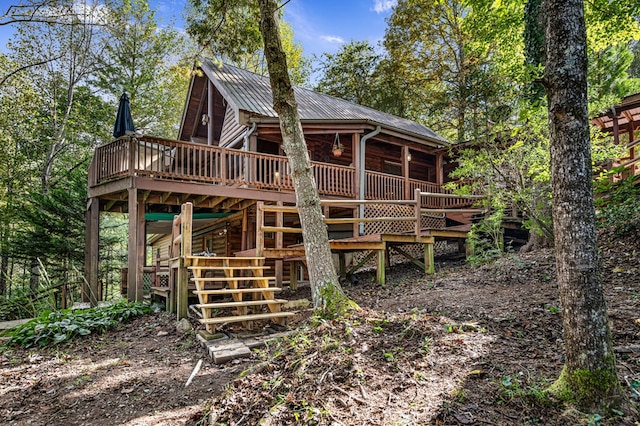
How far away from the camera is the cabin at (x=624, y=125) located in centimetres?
886

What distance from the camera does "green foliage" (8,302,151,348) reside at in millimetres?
5582

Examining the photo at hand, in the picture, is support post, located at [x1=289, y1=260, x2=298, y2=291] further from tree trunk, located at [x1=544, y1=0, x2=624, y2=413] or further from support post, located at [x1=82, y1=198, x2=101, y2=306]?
tree trunk, located at [x1=544, y1=0, x2=624, y2=413]

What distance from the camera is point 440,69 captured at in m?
21.0

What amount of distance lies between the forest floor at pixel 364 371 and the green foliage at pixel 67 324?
25 cm

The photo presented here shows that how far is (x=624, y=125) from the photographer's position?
46.9ft

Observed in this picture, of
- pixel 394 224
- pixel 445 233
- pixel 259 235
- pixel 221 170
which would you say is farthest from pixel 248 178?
pixel 445 233

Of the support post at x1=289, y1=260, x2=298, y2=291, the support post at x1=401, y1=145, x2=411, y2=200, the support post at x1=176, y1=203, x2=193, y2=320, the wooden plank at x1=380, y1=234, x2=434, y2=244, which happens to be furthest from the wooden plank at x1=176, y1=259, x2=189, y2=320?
the support post at x1=401, y1=145, x2=411, y2=200

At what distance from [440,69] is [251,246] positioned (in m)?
16.2

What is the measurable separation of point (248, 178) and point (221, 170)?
0.75m

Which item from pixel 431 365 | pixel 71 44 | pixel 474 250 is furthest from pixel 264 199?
pixel 71 44

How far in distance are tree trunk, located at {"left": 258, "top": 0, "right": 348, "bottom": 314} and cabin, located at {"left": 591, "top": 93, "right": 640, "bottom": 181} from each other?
6.16 metres

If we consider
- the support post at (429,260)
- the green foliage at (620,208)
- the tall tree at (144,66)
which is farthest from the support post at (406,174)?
the tall tree at (144,66)

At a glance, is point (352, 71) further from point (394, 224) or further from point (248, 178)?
point (248, 178)

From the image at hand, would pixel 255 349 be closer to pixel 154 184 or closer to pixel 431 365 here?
pixel 431 365
